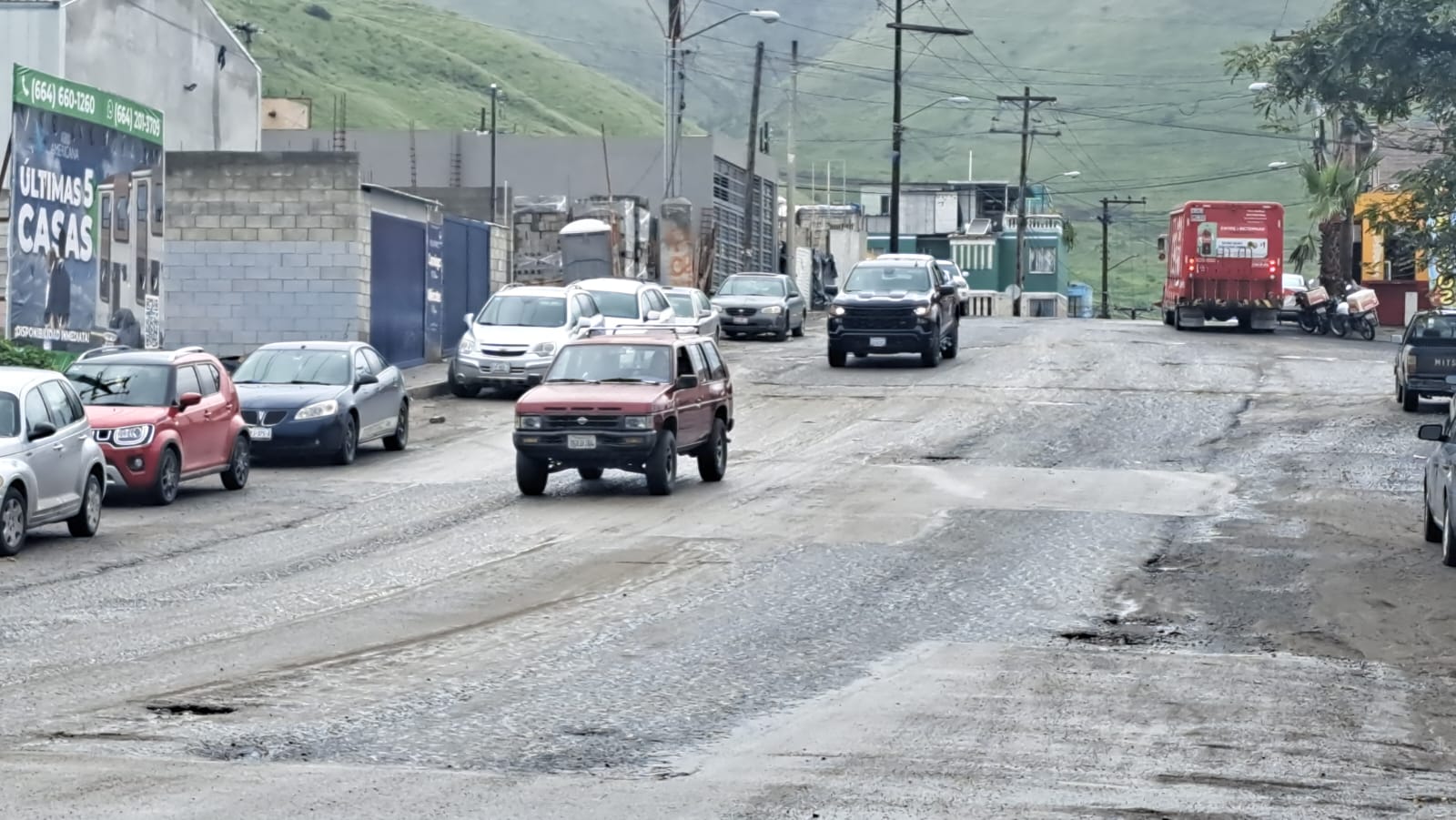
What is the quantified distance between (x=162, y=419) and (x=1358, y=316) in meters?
36.6

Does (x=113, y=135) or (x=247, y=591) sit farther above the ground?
(x=113, y=135)

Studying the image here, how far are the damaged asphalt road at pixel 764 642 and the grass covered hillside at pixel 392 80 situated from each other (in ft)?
426

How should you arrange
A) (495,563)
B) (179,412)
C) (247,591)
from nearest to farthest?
1. (247,591)
2. (495,563)
3. (179,412)

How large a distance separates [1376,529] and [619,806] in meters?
13.4

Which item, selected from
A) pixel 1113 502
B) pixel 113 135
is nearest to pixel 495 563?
pixel 1113 502

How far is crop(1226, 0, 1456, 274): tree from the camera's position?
17797 millimetres

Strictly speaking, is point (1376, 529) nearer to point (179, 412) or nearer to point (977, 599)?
point (977, 599)

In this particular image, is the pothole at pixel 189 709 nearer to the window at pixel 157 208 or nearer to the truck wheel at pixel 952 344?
the window at pixel 157 208

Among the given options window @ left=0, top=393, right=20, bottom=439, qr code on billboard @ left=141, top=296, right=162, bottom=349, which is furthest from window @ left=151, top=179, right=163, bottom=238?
window @ left=0, top=393, right=20, bottom=439

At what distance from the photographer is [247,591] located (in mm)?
15008

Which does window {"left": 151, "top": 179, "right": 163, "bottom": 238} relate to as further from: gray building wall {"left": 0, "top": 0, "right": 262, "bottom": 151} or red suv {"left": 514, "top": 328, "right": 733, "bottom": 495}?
red suv {"left": 514, "top": 328, "right": 733, "bottom": 495}

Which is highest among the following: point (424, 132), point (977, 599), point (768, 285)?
point (424, 132)

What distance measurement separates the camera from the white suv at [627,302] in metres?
37.6

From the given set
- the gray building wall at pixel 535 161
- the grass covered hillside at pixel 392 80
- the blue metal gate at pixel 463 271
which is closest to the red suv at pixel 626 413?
the blue metal gate at pixel 463 271
